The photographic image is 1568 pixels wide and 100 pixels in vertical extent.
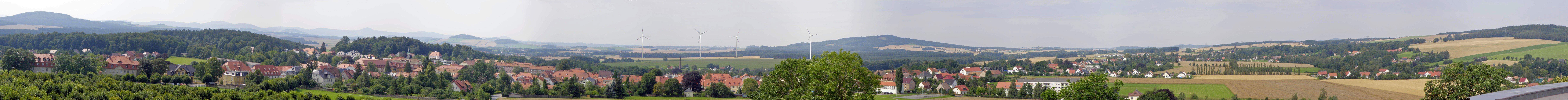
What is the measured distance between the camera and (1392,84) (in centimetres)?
2472

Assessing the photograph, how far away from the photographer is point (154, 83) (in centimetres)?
1972

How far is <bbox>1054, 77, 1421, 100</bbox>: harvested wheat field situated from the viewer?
20406 mm

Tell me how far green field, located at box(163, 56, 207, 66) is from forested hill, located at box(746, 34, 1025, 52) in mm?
27029

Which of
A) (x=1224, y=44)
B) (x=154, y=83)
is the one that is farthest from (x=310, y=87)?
(x=1224, y=44)

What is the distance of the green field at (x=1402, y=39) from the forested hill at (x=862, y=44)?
72.2 feet

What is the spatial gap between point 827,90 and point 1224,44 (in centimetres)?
5057

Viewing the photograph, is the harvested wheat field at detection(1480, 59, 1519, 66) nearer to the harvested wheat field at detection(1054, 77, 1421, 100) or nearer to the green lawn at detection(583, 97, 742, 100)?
the harvested wheat field at detection(1054, 77, 1421, 100)

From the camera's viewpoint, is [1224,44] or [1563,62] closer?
[1563,62]

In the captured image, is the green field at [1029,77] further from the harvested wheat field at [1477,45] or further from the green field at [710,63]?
the harvested wheat field at [1477,45]

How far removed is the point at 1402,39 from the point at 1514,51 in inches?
357


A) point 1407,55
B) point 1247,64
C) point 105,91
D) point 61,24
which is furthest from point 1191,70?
point 61,24

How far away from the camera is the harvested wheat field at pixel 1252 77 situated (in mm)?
27984

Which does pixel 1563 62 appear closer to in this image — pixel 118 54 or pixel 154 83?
pixel 154 83

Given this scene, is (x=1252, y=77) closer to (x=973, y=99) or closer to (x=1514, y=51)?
(x=973, y=99)
